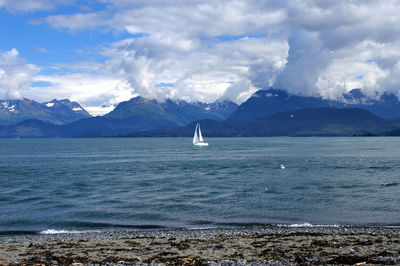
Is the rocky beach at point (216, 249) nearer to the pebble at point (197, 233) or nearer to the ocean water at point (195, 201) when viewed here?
the pebble at point (197, 233)

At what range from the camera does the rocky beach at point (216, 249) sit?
67.1ft

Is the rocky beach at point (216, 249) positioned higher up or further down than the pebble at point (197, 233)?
higher up

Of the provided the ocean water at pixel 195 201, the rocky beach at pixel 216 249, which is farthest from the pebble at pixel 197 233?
the ocean water at pixel 195 201

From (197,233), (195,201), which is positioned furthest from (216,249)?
(195,201)

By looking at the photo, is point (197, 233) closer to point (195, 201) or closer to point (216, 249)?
point (216, 249)

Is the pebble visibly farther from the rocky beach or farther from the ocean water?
the ocean water

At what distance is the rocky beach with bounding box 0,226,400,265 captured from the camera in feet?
67.1

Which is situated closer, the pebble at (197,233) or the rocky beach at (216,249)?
the rocky beach at (216,249)

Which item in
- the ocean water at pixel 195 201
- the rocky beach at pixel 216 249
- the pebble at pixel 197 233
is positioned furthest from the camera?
the ocean water at pixel 195 201

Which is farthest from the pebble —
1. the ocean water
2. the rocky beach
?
the ocean water

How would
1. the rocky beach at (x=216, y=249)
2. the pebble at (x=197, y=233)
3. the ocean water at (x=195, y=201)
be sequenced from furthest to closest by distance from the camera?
1. the ocean water at (x=195, y=201)
2. the pebble at (x=197, y=233)
3. the rocky beach at (x=216, y=249)

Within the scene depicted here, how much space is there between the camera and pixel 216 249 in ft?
77.1

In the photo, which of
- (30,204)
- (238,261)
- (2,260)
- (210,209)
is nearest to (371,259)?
(238,261)

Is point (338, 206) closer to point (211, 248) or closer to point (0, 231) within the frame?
point (211, 248)
